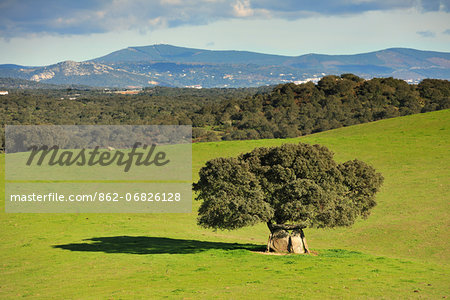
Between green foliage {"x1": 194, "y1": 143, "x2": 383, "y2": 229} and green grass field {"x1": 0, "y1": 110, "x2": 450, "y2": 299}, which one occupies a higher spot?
green foliage {"x1": 194, "y1": 143, "x2": 383, "y2": 229}

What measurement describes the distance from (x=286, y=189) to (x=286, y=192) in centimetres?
13

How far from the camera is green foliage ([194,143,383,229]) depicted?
2012 centimetres

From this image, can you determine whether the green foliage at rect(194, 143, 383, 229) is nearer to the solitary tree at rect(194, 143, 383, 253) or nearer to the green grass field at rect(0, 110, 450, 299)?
the solitary tree at rect(194, 143, 383, 253)

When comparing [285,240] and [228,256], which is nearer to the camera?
[228,256]

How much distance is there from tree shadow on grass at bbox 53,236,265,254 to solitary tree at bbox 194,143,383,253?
1919 millimetres

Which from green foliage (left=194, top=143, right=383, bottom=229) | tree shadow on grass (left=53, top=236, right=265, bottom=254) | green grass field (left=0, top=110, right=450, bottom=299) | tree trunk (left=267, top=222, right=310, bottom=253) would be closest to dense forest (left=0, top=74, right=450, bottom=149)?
green grass field (left=0, top=110, right=450, bottom=299)

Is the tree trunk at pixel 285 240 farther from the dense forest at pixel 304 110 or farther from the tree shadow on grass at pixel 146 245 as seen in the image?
the dense forest at pixel 304 110

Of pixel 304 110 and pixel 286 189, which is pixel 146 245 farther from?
pixel 304 110

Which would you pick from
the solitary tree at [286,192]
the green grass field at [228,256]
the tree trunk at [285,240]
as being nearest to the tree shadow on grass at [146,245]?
the green grass field at [228,256]

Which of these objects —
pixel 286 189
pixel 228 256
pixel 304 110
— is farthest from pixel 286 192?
pixel 304 110

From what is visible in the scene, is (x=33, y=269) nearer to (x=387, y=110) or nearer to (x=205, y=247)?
(x=205, y=247)

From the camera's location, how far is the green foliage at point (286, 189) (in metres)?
20.1

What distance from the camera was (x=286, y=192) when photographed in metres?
20.4

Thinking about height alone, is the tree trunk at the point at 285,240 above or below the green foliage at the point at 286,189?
below
